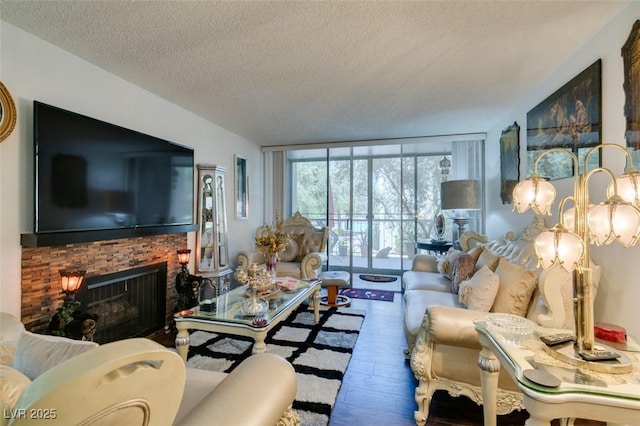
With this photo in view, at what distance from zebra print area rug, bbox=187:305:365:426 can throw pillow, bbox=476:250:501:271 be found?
140cm

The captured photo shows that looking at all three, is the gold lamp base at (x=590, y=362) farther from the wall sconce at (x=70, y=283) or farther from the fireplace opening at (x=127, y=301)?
the fireplace opening at (x=127, y=301)

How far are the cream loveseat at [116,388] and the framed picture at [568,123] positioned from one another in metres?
2.39

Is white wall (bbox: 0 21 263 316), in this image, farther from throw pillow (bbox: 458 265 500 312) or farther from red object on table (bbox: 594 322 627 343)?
red object on table (bbox: 594 322 627 343)

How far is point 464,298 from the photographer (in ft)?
7.02

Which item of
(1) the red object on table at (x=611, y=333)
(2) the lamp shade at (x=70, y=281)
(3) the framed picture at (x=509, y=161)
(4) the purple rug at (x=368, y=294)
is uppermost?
(3) the framed picture at (x=509, y=161)

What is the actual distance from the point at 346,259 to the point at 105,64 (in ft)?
15.2

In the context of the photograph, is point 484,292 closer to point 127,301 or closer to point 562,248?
point 562,248

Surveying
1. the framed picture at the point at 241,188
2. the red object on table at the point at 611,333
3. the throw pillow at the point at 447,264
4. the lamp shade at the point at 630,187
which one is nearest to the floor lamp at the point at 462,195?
the throw pillow at the point at 447,264

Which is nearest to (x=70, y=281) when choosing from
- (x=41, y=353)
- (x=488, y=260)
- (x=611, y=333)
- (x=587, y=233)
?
(x=41, y=353)

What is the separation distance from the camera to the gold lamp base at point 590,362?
3.44 ft

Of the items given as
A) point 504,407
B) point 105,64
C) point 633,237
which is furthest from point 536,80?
point 105,64

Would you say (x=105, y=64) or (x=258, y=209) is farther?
(x=258, y=209)

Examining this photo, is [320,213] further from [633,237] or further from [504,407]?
[633,237]

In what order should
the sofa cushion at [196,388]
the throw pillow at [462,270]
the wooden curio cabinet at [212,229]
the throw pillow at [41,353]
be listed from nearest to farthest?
the throw pillow at [41,353] < the sofa cushion at [196,388] < the throw pillow at [462,270] < the wooden curio cabinet at [212,229]
